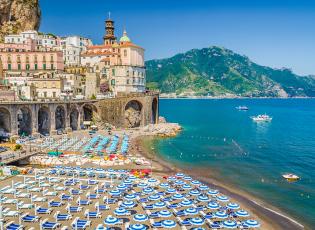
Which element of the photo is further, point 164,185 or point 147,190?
point 164,185

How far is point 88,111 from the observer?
385 feet

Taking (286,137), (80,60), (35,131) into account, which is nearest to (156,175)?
(35,131)

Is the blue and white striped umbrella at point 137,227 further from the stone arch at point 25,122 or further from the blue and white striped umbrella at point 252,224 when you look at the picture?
the stone arch at point 25,122

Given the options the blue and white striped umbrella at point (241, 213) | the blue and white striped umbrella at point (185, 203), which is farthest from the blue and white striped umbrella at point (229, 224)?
the blue and white striped umbrella at point (185, 203)

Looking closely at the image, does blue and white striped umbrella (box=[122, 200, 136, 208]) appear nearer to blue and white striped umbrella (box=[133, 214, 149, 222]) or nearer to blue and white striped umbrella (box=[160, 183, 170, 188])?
blue and white striped umbrella (box=[133, 214, 149, 222])

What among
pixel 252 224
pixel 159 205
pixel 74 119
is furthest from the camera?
pixel 74 119

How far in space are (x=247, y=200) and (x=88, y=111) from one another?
7635 cm

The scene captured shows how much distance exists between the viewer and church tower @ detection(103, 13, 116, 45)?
151m

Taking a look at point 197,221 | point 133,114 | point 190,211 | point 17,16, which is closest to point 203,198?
point 190,211

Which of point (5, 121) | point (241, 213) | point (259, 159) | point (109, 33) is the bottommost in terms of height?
point (259, 159)

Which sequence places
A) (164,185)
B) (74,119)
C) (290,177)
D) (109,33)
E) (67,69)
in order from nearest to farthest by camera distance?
(164,185) → (290,177) → (74,119) → (67,69) → (109,33)

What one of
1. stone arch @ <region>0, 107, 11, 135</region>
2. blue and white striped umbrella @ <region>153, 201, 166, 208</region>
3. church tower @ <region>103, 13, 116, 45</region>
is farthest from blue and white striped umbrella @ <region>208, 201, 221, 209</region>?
church tower @ <region>103, 13, 116, 45</region>

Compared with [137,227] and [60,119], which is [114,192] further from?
[60,119]

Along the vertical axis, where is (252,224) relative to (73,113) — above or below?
below
